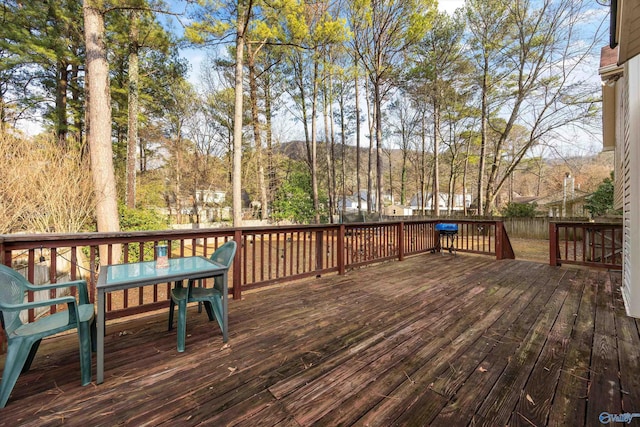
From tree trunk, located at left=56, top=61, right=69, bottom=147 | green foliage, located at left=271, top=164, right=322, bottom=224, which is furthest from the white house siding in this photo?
tree trunk, located at left=56, top=61, right=69, bottom=147

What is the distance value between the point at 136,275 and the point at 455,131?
61.8ft

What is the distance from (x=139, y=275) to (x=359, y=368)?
1627mm

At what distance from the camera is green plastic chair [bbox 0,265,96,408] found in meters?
1.37

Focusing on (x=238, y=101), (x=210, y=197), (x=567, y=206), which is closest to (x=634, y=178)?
(x=238, y=101)

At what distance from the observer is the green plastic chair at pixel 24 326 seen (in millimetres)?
1365

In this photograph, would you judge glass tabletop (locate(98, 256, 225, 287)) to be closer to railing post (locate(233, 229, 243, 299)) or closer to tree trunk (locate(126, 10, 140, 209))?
railing post (locate(233, 229, 243, 299))

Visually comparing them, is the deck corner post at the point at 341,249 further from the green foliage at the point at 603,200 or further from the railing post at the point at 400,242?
the green foliage at the point at 603,200

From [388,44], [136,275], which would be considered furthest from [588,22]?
[136,275]

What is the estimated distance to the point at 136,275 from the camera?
1798mm

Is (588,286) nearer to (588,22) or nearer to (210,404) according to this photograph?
(210,404)

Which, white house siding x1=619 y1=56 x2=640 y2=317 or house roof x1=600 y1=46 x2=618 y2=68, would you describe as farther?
house roof x1=600 y1=46 x2=618 y2=68

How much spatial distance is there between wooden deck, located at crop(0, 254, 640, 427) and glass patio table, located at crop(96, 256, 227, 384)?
0.33 meters

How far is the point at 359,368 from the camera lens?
5.62ft

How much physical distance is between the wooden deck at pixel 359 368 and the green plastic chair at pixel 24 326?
146mm
